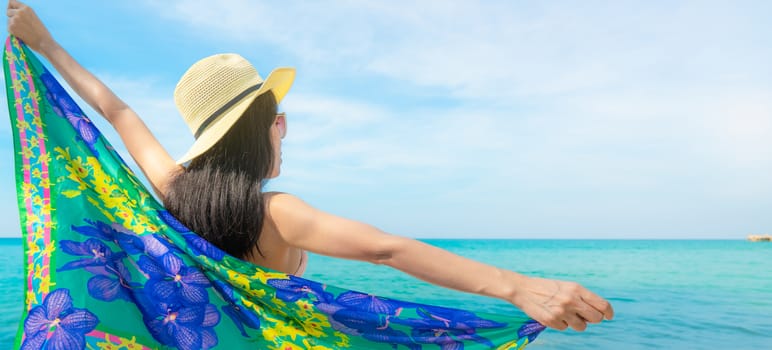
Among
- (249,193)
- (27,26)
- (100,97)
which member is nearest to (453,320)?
(249,193)

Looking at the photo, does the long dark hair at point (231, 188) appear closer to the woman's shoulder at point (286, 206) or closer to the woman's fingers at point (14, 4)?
the woman's shoulder at point (286, 206)

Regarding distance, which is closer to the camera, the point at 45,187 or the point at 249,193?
the point at 249,193

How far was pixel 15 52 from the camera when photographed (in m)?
2.21

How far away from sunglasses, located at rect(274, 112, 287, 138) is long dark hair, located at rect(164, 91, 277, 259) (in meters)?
0.05

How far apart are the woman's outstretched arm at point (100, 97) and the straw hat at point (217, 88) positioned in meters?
0.26

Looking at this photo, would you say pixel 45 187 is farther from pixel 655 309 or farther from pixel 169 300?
pixel 655 309

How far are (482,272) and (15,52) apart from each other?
1.95 meters

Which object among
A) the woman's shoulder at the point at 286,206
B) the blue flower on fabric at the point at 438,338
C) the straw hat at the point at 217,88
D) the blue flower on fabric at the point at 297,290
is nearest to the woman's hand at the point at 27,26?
the straw hat at the point at 217,88

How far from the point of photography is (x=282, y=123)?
2084 mm

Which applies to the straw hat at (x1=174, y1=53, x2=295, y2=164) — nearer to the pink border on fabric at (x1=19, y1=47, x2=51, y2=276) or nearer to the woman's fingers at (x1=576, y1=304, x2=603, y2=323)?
the pink border on fabric at (x1=19, y1=47, x2=51, y2=276)

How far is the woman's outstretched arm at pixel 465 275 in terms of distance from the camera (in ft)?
4.63

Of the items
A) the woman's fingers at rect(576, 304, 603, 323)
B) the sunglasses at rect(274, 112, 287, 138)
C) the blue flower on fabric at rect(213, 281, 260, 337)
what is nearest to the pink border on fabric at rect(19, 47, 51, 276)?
the blue flower on fabric at rect(213, 281, 260, 337)

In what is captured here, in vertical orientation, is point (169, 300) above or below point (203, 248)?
below

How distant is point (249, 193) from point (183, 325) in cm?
44
